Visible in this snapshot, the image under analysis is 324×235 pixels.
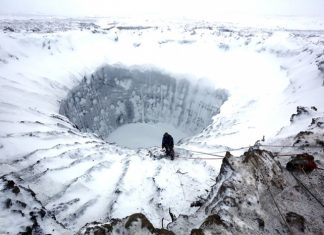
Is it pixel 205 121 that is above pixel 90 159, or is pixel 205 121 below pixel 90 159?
below

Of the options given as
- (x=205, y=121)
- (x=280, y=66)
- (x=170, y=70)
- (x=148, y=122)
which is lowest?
(x=148, y=122)

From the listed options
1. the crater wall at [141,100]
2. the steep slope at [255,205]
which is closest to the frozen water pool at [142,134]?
the crater wall at [141,100]

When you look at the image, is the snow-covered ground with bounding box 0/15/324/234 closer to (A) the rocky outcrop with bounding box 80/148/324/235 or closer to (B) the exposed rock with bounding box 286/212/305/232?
(A) the rocky outcrop with bounding box 80/148/324/235

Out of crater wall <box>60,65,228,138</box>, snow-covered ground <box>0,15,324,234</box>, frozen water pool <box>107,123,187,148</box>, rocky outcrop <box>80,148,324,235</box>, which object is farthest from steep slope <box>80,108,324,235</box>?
frozen water pool <box>107,123,187,148</box>

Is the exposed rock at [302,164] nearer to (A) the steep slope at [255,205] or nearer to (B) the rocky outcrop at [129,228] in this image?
(A) the steep slope at [255,205]

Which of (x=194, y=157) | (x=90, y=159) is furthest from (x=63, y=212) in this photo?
(x=194, y=157)

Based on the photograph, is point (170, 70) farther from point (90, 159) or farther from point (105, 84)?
point (90, 159)

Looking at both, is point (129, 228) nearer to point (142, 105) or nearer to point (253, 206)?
point (253, 206)
